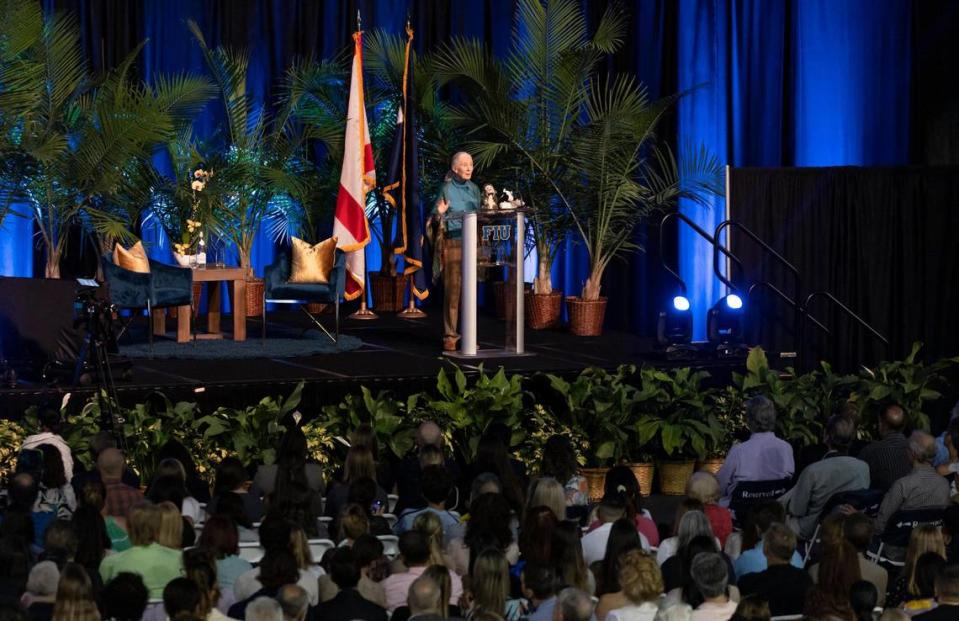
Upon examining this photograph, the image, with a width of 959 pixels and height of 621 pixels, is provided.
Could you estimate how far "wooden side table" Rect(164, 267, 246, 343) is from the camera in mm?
11094

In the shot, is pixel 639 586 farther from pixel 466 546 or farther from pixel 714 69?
pixel 714 69

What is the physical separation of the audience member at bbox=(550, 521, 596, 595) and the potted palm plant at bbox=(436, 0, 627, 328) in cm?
713

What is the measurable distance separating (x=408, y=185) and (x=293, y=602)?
8688 mm

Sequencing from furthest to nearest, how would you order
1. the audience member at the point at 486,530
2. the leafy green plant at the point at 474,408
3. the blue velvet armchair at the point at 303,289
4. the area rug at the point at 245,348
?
the blue velvet armchair at the point at 303,289
the area rug at the point at 245,348
the leafy green plant at the point at 474,408
the audience member at the point at 486,530

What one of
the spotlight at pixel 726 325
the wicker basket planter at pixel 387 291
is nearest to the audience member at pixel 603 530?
the spotlight at pixel 726 325

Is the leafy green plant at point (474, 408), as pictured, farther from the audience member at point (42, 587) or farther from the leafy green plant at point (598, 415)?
the audience member at point (42, 587)

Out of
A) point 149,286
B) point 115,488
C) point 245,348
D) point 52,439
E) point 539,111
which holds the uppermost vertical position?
point 539,111

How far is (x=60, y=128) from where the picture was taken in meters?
11.8

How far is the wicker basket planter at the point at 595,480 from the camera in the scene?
9.26 metres

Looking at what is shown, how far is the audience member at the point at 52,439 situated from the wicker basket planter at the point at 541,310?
217 inches

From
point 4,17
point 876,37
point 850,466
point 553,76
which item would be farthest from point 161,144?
point 850,466

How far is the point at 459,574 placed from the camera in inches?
232

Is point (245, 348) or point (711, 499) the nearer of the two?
point (711, 499)

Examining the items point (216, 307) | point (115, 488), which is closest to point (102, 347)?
point (115, 488)
